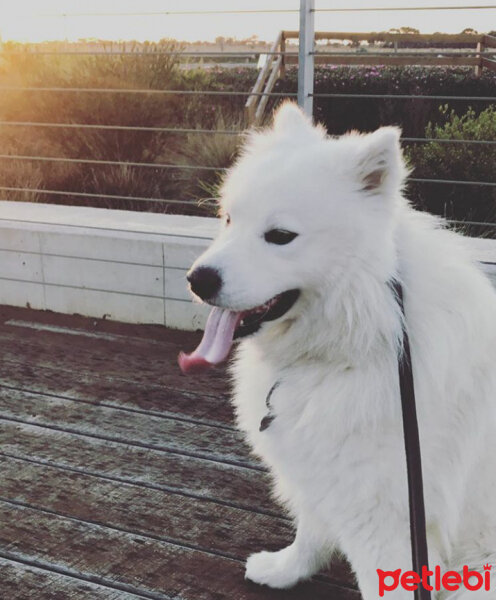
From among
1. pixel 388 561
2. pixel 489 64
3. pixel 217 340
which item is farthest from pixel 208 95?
pixel 388 561

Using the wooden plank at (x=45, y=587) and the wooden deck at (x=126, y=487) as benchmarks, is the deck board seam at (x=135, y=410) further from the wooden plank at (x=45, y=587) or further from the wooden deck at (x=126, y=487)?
the wooden plank at (x=45, y=587)

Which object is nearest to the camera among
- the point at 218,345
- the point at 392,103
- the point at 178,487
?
the point at 218,345

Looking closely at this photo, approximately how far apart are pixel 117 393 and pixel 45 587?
1.21 m

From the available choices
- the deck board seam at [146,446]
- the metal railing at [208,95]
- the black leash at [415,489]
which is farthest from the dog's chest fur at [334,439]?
the metal railing at [208,95]

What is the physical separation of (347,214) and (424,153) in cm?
399

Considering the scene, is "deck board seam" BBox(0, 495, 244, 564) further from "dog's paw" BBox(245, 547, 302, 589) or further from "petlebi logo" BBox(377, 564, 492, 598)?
"petlebi logo" BBox(377, 564, 492, 598)

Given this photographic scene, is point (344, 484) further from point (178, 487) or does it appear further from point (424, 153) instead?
point (424, 153)

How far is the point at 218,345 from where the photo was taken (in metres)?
1.73

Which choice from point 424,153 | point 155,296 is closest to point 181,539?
point 155,296

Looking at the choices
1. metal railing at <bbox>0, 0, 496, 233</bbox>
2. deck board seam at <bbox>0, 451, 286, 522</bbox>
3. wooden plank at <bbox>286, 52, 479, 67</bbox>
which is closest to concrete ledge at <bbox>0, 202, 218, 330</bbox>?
metal railing at <bbox>0, 0, 496, 233</bbox>

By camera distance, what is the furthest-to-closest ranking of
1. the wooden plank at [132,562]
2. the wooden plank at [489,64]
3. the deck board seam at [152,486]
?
1. the wooden plank at [489,64]
2. the deck board seam at [152,486]
3. the wooden plank at [132,562]

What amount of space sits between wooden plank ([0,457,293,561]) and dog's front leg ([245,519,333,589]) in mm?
99

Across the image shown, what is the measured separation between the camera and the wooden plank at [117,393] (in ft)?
9.59

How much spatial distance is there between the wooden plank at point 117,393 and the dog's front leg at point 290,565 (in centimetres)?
85
